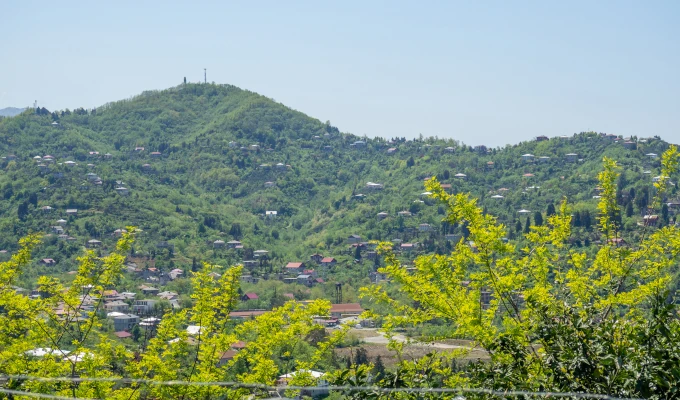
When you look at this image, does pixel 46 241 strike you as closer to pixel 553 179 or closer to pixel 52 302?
pixel 553 179

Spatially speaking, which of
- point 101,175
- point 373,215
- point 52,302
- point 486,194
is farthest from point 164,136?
point 52,302

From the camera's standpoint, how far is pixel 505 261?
30.5ft

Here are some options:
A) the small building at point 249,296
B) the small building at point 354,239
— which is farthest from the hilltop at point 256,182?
the small building at point 249,296

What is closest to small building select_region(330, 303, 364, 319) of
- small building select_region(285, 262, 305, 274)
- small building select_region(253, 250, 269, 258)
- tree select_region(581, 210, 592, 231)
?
small building select_region(285, 262, 305, 274)

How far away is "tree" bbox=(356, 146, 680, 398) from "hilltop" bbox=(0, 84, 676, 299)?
5070 centimetres

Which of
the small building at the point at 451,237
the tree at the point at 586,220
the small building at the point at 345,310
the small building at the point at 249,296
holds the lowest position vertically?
the small building at the point at 345,310

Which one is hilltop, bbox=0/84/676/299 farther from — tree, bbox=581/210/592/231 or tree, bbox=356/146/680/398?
tree, bbox=356/146/680/398

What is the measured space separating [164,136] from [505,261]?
108553 millimetres

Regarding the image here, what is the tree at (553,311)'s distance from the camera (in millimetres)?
7273

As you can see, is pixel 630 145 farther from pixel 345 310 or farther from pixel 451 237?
pixel 345 310

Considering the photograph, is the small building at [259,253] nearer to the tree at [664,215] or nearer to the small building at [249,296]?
the small building at [249,296]

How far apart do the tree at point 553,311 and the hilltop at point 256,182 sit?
50.7 meters

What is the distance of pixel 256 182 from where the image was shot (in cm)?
10275

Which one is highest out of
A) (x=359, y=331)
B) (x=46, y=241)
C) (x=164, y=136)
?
(x=164, y=136)
